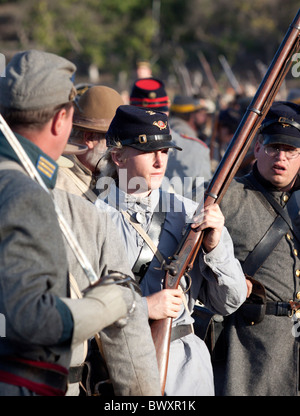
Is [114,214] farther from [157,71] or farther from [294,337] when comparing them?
[157,71]

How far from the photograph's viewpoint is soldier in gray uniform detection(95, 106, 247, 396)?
3619 millimetres

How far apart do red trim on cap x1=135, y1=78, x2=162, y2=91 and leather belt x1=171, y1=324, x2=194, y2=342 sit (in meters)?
3.70

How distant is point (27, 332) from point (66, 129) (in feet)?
2.69

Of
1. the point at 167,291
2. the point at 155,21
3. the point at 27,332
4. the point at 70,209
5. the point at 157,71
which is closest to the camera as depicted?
the point at 27,332

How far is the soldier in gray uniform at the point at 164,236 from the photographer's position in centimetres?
362

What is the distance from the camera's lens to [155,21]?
5194 cm

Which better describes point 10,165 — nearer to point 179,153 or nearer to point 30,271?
point 30,271

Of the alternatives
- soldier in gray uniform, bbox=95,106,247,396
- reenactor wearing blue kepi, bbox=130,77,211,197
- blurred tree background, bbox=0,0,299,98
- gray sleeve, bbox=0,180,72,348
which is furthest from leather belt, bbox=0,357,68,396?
blurred tree background, bbox=0,0,299,98

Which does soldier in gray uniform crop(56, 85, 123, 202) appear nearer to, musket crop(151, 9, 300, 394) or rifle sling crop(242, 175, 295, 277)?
musket crop(151, 9, 300, 394)

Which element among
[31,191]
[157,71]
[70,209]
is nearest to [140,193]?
[70,209]

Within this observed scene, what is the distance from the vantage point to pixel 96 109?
505cm

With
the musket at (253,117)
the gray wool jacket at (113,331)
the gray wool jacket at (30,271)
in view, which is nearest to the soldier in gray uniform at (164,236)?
the musket at (253,117)

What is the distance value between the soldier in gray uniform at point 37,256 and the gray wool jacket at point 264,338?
1845mm

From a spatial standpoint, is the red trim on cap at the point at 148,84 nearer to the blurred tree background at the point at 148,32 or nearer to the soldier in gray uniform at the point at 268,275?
the soldier in gray uniform at the point at 268,275
